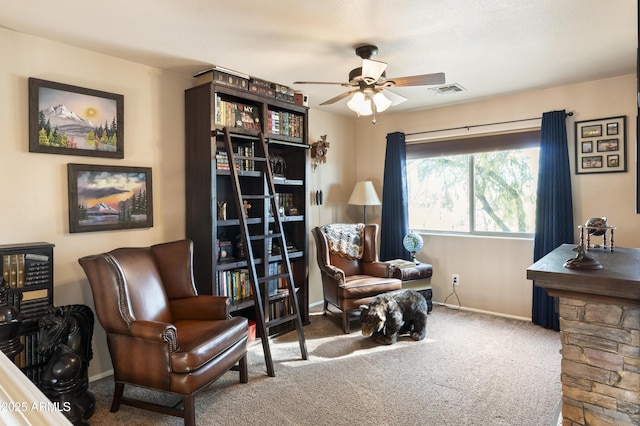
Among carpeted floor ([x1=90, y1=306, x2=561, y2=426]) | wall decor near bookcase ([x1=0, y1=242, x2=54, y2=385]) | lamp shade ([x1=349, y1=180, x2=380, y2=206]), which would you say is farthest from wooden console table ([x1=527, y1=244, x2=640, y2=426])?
lamp shade ([x1=349, y1=180, x2=380, y2=206])

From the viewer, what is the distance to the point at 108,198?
2.96 meters

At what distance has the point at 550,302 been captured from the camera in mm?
3816

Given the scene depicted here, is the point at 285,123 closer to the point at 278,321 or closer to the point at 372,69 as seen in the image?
Result: the point at 372,69

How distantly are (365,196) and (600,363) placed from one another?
3.31 m

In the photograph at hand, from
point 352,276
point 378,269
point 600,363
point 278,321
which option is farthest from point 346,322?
point 600,363

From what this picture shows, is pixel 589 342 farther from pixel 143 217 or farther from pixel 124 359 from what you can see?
pixel 143 217

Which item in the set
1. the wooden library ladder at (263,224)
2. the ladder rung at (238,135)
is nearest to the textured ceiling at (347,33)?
the ladder rung at (238,135)

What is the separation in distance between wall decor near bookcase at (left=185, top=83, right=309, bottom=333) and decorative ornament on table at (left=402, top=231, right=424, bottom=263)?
136 cm

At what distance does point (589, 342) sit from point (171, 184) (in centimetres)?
321

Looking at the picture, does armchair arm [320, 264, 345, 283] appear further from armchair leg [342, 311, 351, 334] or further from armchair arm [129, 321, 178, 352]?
armchair arm [129, 321, 178, 352]

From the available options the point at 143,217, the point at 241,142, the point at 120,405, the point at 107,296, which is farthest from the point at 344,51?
the point at 120,405

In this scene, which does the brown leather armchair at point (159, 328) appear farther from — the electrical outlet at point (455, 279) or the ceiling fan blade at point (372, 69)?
the electrical outlet at point (455, 279)

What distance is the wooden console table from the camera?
170 centimetres

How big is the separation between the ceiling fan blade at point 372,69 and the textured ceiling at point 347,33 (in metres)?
0.22
